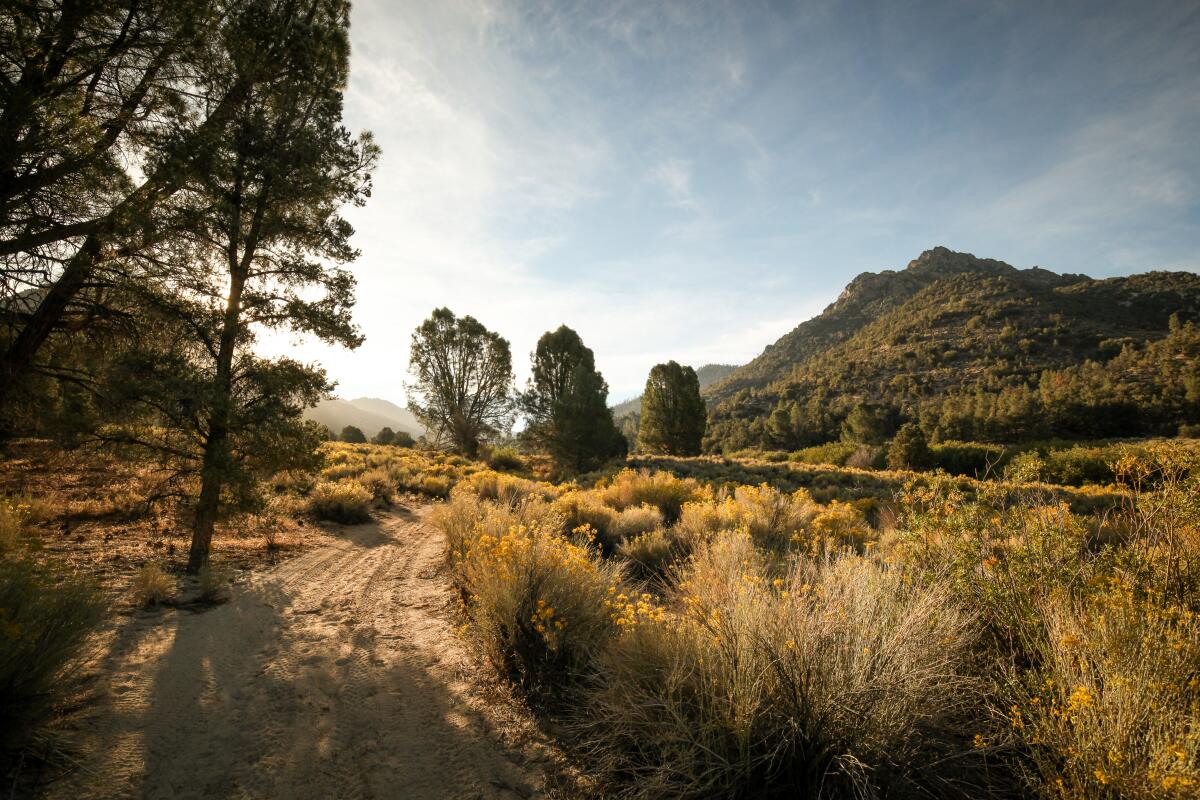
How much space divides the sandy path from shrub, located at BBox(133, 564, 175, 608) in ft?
1.23

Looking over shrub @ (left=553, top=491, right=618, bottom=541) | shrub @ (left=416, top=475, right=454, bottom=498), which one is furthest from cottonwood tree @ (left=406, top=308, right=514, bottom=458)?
shrub @ (left=553, top=491, right=618, bottom=541)

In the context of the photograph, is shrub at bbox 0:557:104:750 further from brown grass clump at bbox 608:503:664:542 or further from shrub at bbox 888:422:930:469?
shrub at bbox 888:422:930:469

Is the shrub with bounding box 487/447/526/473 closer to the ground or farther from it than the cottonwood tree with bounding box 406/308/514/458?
closer to the ground

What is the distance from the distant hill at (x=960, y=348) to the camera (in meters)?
55.9

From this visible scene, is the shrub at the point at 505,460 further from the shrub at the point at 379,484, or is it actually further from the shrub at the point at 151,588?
the shrub at the point at 151,588

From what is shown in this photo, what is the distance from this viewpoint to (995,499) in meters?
3.98

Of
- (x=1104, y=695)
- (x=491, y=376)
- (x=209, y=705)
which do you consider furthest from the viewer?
(x=491, y=376)

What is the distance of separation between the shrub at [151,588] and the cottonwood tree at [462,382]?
21.1 meters

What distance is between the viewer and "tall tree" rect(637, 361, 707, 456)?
33875 millimetres

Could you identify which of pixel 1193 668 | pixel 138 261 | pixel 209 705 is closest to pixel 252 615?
pixel 209 705

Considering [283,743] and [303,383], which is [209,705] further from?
[303,383]

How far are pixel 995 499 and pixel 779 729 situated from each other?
326 cm

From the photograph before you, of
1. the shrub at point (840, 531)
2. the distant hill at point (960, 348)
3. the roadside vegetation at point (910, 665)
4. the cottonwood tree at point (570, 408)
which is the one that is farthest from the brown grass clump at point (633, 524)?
the distant hill at point (960, 348)

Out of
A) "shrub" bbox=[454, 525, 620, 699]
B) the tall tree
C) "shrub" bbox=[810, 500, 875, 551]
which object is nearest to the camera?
"shrub" bbox=[454, 525, 620, 699]
